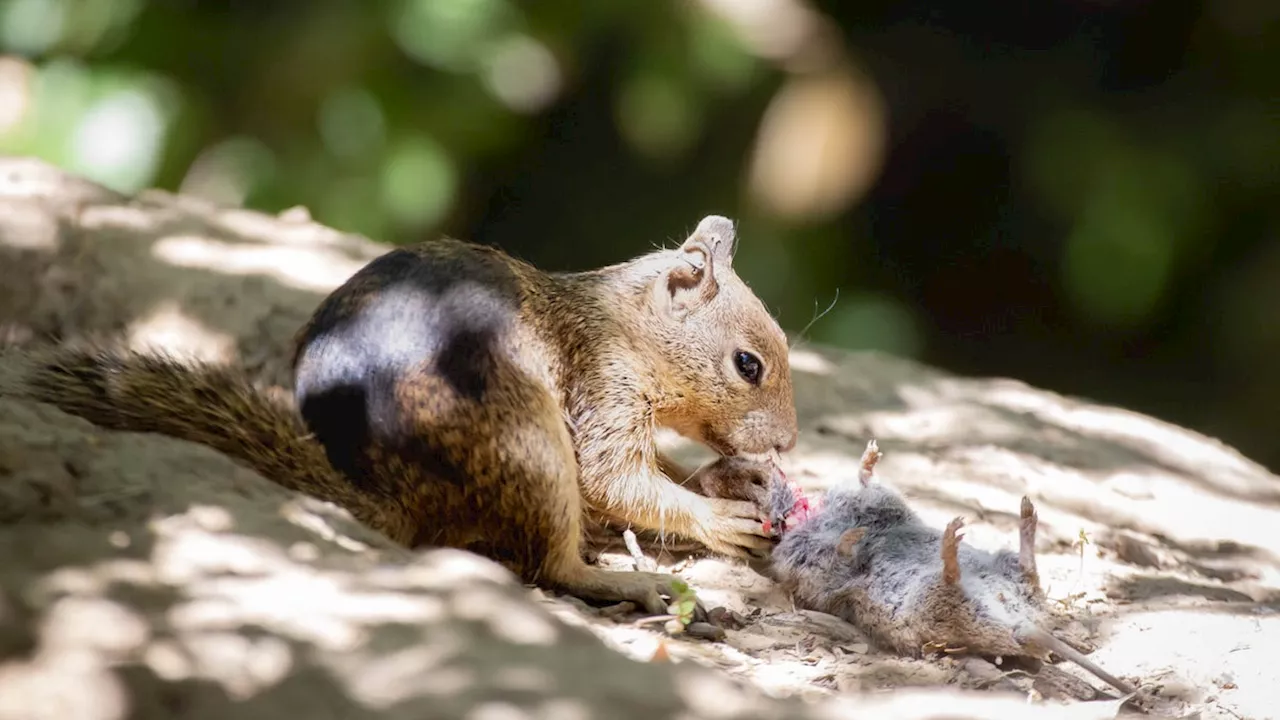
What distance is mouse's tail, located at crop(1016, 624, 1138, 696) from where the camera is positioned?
2.89 meters

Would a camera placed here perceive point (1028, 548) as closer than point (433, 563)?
No

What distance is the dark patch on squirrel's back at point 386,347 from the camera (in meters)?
3.14

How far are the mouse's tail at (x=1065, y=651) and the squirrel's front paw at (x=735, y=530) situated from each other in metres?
0.95

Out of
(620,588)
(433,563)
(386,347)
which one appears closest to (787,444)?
(620,588)

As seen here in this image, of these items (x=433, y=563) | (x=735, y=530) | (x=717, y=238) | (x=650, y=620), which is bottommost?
(x=433, y=563)

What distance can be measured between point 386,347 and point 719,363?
1155mm

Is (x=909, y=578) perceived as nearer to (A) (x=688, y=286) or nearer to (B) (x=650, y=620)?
(B) (x=650, y=620)

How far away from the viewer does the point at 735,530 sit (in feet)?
12.4

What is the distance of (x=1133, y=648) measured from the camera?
128 inches

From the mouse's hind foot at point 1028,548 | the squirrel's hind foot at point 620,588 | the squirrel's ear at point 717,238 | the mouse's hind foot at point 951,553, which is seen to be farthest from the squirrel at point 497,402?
the mouse's hind foot at point 1028,548

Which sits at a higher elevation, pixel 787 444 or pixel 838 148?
pixel 838 148

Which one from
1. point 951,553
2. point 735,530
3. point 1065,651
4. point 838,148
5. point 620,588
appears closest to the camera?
point 1065,651

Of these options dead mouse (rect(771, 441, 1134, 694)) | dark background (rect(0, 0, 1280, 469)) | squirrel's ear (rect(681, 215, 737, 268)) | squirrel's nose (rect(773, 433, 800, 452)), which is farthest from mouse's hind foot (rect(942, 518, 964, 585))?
dark background (rect(0, 0, 1280, 469))

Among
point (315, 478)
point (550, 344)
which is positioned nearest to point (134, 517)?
point (315, 478)
